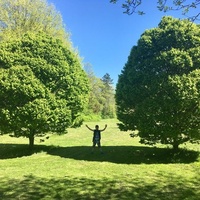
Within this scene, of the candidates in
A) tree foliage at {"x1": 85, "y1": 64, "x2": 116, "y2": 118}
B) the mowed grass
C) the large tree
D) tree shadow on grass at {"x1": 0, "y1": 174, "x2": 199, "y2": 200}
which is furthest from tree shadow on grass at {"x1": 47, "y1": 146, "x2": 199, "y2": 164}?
tree foliage at {"x1": 85, "y1": 64, "x2": 116, "y2": 118}

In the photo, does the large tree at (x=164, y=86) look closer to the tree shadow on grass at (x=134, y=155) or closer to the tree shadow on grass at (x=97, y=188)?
the tree shadow on grass at (x=134, y=155)

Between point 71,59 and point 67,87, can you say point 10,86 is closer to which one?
point 67,87

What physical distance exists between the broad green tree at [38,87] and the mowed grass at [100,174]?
2.09 m

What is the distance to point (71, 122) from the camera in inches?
683

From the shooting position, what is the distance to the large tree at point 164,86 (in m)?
13.7

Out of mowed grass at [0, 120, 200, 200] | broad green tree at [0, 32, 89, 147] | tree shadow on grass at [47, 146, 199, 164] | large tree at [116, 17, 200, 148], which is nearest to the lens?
mowed grass at [0, 120, 200, 200]

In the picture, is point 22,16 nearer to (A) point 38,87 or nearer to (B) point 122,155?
(A) point 38,87

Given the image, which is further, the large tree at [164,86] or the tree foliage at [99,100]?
the tree foliage at [99,100]

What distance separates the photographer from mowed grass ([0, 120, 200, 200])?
30.7 feet

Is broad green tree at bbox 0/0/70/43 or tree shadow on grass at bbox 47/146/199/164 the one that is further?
broad green tree at bbox 0/0/70/43

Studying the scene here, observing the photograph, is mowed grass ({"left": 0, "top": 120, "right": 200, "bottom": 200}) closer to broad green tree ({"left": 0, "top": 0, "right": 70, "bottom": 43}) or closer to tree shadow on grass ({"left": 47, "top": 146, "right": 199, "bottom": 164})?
tree shadow on grass ({"left": 47, "top": 146, "right": 199, "bottom": 164})

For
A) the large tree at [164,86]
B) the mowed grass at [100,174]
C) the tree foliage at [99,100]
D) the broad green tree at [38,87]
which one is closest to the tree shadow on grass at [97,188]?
the mowed grass at [100,174]

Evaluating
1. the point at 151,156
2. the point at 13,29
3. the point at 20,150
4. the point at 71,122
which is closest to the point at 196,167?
the point at 151,156

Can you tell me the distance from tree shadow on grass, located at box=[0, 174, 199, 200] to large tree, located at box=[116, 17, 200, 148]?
324 cm
